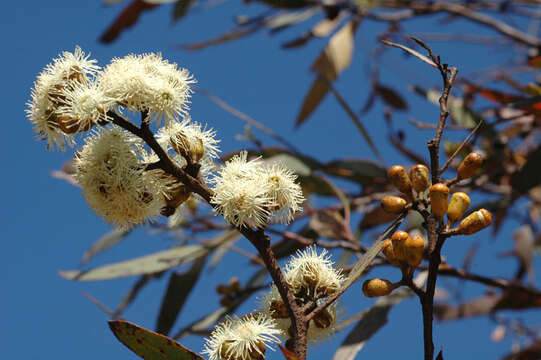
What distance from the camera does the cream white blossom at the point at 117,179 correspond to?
0.88 meters

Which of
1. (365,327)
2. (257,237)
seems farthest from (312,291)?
(365,327)

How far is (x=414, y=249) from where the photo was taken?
33.2 inches

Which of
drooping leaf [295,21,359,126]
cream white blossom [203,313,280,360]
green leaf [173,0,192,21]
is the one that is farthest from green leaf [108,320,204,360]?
green leaf [173,0,192,21]

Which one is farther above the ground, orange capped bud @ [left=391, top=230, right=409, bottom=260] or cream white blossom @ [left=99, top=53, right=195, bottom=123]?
cream white blossom @ [left=99, top=53, right=195, bottom=123]

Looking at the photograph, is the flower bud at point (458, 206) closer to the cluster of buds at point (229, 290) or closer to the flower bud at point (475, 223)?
the flower bud at point (475, 223)

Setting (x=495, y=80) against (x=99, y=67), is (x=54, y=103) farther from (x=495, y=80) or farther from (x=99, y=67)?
(x=495, y=80)

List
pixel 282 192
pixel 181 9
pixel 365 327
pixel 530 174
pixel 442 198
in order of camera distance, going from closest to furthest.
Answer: pixel 442 198 → pixel 282 192 → pixel 365 327 → pixel 530 174 → pixel 181 9

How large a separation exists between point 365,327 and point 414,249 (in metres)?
0.77

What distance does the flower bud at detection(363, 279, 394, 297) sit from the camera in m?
0.88

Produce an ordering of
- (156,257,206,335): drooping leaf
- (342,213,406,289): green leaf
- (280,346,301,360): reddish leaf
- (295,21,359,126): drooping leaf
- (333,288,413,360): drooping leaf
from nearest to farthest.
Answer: (280,346,301,360): reddish leaf < (342,213,406,289): green leaf < (333,288,413,360): drooping leaf < (156,257,206,335): drooping leaf < (295,21,359,126): drooping leaf

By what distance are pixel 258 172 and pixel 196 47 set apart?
164cm

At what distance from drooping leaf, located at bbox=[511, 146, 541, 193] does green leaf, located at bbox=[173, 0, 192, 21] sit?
4.81 feet

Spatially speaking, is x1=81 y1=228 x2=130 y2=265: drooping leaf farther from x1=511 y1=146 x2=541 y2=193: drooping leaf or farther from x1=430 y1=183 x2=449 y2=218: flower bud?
x1=430 y1=183 x2=449 y2=218: flower bud

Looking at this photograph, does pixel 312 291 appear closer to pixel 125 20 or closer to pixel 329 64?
pixel 329 64
